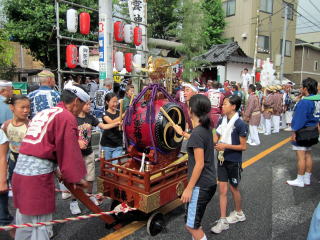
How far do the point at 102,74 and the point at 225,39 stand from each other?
1970cm

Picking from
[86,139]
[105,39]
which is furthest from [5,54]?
[86,139]

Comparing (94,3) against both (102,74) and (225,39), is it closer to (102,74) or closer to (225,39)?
(102,74)

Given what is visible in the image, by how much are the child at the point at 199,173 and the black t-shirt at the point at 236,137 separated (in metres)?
0.83

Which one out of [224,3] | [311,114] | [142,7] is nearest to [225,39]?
[224,3]

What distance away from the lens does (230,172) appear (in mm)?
3414

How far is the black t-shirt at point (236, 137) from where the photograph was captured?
11.0 ft

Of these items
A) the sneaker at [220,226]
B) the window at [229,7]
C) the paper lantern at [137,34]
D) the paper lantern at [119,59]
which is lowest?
the sneaker at [220,226]

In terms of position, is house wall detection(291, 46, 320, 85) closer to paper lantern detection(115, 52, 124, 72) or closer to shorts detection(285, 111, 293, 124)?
shorts detection(285, 111, 293, 124)

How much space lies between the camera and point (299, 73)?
92.0 ft

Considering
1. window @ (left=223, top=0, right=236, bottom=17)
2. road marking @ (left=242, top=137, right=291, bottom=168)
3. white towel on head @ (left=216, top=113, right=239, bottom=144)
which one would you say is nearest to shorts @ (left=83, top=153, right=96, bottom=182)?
white towel on head @ (left=216, top=113, right=239, bottom=144)

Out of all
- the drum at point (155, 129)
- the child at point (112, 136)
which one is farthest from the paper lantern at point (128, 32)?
the drum at point (155, 129)

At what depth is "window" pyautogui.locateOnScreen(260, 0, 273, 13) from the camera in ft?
77.9

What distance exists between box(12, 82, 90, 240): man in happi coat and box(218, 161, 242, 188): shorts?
1892 mm

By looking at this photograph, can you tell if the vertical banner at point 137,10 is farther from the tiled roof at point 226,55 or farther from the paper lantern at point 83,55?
the tiled roof at point 226,55
